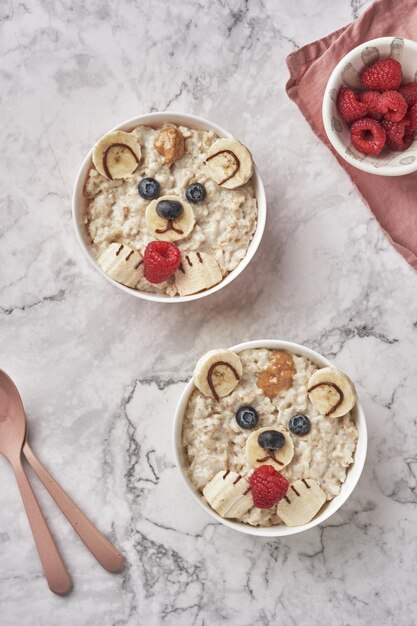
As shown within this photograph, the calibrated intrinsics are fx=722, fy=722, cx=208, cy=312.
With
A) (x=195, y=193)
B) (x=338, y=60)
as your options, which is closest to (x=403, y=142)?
(x=338, y=60)

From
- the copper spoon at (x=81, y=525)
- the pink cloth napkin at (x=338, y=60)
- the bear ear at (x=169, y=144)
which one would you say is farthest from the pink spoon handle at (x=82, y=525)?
the pink cloth napkin at (x=338, y=60)

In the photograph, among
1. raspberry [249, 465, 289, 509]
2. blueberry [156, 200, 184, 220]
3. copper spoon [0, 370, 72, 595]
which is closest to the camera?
raspberry [249, 465, 289, 509]

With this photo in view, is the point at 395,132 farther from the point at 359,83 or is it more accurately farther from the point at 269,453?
the point at 269,453

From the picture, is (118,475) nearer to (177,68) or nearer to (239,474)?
(239,474)

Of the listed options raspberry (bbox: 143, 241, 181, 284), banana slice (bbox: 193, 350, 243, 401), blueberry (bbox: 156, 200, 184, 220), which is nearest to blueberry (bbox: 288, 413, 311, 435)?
banana slice (bbox: 193, 350, 243, 401)

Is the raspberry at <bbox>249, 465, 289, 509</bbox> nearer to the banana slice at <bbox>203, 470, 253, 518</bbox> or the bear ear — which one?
the banana slice at <bbox>203, 470, 253, 518</bbox>

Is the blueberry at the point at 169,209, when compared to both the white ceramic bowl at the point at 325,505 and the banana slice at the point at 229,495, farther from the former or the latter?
the banana slice at the point at 229,495

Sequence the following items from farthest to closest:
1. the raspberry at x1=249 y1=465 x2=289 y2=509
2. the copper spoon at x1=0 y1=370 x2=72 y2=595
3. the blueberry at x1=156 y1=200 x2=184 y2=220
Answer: the copper spoon at x1=0 y1=370 x2=72 y2=595
the blueberry at x1=156 y1=200 x2=184 y2=220
the raspberry at x1=249 y1=465 x2=289 y2=509
